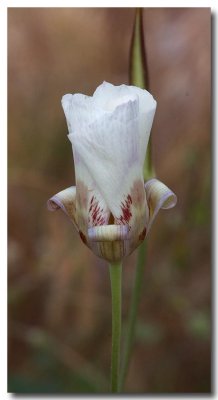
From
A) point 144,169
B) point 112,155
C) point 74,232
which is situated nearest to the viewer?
point 112,155

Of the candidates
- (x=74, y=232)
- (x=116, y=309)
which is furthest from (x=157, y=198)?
(x=74, y=232)

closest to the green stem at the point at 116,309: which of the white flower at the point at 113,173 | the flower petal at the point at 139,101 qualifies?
the white flower at the point at 113,173

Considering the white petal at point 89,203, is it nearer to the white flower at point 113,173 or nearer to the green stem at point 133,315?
the white flower at point 113,173

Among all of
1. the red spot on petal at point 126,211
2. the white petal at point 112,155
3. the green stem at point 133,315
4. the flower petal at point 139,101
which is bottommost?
the green stem at point 133,315

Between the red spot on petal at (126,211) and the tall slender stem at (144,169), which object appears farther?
the tall slender stem at (144,169)

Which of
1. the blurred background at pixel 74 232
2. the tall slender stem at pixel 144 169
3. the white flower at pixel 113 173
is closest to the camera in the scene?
the white flower at pixel 113 173

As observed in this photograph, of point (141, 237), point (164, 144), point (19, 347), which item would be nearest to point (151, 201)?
point (141, 237)

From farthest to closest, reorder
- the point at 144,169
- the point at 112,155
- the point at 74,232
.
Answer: the point at 74,232, the point at 144,169, the point at 112,155

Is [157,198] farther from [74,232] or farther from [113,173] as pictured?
[74,232]

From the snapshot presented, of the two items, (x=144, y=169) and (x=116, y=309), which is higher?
(x=144, y=169)
